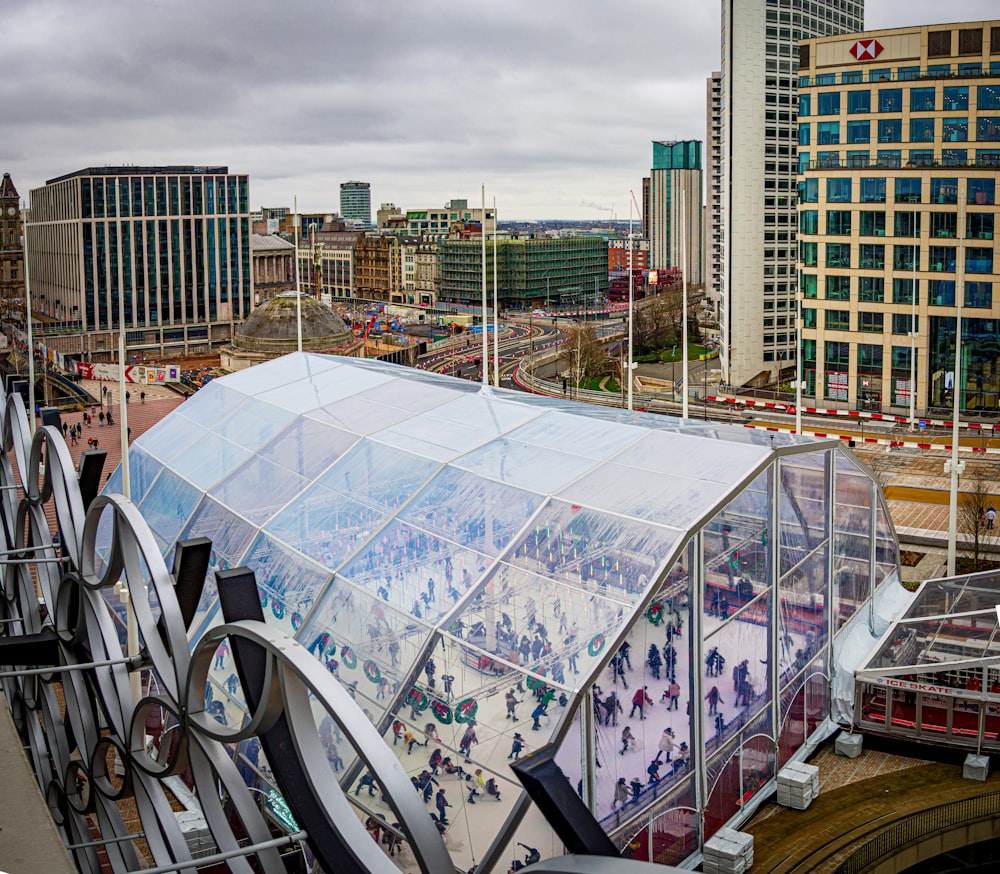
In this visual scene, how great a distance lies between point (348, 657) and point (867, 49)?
66975 millimetres

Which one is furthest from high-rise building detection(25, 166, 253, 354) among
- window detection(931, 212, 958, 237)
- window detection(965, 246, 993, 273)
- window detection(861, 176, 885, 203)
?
window detection(965, 246, 993, 273)

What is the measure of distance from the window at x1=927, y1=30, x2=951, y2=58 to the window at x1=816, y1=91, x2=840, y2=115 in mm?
6142

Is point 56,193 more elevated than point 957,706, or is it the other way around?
point 56,193

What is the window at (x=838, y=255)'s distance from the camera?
78.1 meters

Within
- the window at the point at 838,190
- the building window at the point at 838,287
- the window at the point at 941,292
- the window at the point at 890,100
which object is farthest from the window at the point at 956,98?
the building window at the point at 838,287

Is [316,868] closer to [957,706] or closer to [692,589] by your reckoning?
[692,589]

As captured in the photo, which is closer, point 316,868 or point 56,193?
point 316,868

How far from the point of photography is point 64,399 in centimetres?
9856

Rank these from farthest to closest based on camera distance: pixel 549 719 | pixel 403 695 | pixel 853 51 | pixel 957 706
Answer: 1. pixel 853 51
2. pixel 957 706
3. pixel 403 695
4. pixel 549 719

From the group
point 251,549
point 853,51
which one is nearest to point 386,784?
point 251,549

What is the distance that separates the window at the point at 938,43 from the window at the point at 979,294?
14.8 m

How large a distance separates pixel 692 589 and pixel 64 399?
86.4m

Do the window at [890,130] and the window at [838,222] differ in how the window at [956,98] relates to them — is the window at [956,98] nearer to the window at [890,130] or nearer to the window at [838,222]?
the window at [890,130]

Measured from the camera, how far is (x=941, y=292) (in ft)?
242
